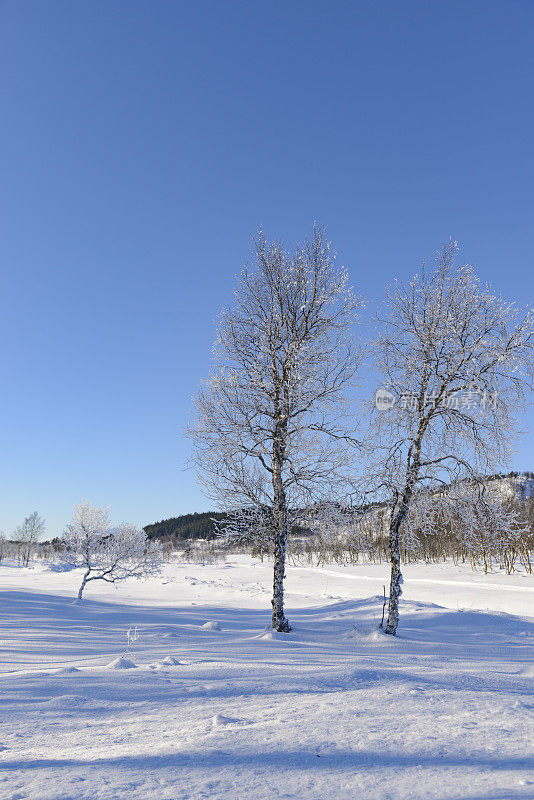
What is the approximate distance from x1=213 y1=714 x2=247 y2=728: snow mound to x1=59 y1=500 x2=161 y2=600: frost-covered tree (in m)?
25.9

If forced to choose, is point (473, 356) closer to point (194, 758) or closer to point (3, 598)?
point (194, 758)

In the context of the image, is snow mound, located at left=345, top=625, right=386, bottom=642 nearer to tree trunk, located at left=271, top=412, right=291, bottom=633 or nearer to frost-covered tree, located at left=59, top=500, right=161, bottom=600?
tree trunk, located at left=271, top=412, right=291, bottom=633

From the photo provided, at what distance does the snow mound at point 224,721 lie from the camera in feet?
11.0

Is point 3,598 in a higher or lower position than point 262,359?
lower

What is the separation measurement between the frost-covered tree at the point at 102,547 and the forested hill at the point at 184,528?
441 ft

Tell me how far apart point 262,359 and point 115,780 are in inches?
421

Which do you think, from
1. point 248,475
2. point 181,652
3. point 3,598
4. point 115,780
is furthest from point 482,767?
point 3,598

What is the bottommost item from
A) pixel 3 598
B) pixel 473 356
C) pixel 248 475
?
pixel 3 598

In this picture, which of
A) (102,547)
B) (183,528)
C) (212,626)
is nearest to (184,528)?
(183,528)

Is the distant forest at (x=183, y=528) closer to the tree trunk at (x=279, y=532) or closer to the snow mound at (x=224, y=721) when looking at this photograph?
the tree trunk at (x=279, y=532)

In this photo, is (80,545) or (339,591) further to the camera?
(339,591)

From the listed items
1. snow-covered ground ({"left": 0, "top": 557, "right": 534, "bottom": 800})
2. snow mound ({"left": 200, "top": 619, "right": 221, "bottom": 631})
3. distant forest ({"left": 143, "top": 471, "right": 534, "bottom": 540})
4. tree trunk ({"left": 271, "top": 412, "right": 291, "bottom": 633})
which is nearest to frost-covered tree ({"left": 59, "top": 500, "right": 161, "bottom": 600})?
snow mound ({"left": 200, "top": 619, "right": 221, "bottom": 631})

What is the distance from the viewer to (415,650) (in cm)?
1000

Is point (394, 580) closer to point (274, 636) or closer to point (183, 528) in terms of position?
point (274, 636)
